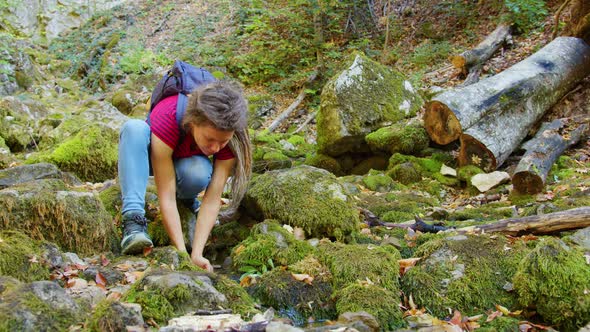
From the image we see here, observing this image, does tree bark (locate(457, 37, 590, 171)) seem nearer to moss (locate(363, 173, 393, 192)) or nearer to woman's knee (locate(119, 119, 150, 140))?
moss (locate(363, 173, 393, 192))

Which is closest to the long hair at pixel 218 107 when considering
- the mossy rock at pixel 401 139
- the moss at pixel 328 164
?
the mossy rock at pixel 401 139

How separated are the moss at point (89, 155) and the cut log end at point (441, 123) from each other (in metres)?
4.16

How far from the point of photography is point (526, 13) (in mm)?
9328

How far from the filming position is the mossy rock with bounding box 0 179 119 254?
288 centimetres

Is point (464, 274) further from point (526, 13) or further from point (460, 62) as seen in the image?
point (526, 13)

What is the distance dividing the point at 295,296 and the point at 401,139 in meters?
4.11

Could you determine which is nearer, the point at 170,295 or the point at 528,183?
the point at 170,295

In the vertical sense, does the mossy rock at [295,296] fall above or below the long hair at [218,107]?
below

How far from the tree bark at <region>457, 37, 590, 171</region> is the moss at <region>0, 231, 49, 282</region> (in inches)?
181

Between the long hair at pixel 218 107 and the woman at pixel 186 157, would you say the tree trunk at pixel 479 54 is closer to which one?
the woman at pixel 186 157

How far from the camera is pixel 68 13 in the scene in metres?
21.3

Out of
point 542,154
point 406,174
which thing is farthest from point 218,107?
point 542,154

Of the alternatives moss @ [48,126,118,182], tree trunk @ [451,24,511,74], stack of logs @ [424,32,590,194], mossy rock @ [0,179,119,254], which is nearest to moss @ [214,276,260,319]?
mossy rock @ [0,179,119,254]

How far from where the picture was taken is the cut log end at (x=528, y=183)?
4539mm
